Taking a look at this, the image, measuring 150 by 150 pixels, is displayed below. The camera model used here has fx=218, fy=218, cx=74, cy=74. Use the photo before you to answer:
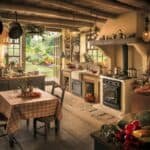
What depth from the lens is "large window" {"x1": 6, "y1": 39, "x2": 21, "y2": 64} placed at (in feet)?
27.3

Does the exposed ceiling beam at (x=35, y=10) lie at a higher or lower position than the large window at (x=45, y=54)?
higher

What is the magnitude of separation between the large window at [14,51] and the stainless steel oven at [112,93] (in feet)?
13.2

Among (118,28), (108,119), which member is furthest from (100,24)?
(108,119)

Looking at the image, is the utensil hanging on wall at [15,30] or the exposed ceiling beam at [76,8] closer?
the exposed ceiling beam at [76,8]

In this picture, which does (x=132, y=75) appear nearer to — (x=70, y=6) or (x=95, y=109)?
(x=95, y=109)

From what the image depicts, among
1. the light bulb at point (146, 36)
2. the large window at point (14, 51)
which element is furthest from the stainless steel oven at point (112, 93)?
the large window at point (14, 51)

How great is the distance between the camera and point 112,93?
5758mm

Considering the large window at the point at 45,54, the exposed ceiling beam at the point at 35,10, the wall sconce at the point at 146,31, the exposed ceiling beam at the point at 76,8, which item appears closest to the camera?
the exposed ceiling beam at the point at 76,8

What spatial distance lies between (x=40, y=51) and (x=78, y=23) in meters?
4.61

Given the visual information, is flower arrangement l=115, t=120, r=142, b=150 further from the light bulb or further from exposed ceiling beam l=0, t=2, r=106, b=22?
exposed ceiling beam l=0, t=2, r=106, b=22

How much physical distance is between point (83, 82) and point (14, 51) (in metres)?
3.11

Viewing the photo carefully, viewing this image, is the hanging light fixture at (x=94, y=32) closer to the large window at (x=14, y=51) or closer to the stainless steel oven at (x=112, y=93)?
the stainless steel oven at (x=112, y=93)

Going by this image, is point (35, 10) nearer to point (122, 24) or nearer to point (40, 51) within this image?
point (122, 24)

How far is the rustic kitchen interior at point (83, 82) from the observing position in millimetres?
3598
